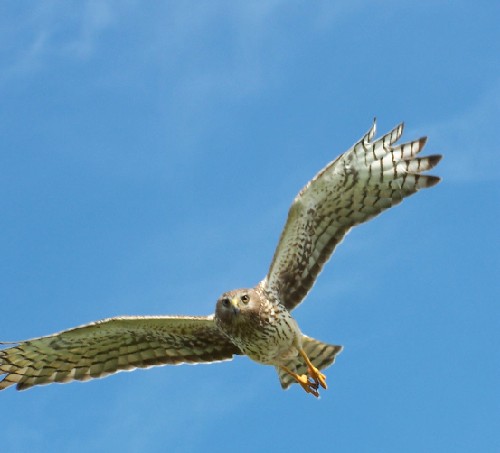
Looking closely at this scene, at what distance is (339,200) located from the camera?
13.7m

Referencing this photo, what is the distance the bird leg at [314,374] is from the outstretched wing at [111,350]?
4.10 feet

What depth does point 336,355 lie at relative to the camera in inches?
550

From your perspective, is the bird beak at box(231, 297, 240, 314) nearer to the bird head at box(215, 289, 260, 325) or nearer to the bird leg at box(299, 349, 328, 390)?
the bird head at box(215, 289, 260, 325)

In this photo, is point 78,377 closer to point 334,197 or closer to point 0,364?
point 0,364

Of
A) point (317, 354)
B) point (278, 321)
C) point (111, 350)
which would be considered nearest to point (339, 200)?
point (278, 321)

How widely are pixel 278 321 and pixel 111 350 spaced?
2.50 m

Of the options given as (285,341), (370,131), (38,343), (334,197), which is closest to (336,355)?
(285,341)

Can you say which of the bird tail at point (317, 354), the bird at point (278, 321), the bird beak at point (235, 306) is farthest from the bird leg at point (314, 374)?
the bird beak at point (235, 306)

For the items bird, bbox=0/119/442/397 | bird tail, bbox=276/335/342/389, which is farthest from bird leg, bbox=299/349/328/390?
bird tail, bbox=276/335/342/389

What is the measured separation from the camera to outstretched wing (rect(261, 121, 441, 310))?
1351 centimetres

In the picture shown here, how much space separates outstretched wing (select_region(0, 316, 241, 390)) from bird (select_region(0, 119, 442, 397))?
0.04 ft

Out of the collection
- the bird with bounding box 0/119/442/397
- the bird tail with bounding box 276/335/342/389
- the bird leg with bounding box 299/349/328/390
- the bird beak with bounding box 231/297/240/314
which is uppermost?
the bird with bounding box 0/119/442/397

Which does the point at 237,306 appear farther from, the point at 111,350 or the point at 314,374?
the point at 111,350

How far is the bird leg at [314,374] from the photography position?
13281 mm
